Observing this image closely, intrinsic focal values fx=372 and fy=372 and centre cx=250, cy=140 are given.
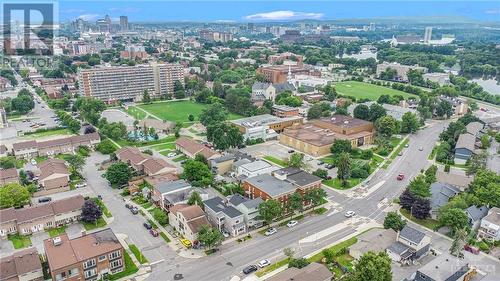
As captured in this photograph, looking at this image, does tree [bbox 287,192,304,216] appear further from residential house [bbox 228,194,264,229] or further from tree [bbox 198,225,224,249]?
tree [bbox 198,225,224,249]

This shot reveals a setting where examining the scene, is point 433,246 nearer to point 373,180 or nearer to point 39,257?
point 373,180

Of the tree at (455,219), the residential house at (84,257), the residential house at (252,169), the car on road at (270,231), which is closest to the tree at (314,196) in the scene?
the car on road at (270,231)

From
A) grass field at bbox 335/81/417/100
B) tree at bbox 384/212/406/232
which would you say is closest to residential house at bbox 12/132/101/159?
tree at bbox 384/212/406/232

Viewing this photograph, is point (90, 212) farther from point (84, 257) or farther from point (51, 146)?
point (51, 146)

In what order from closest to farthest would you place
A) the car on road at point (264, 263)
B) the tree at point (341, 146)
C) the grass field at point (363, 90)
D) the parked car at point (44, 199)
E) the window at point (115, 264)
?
the window at point (115, 264) → the car on road at point (264, 263) → the parked car at point (44, 199) → the tree at point (341, 146) → the grass field at point (363, 90)

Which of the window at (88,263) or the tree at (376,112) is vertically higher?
the tree at (376,112)

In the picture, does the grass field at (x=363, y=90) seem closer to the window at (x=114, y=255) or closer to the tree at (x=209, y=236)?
the tree at (x=209, y=236)

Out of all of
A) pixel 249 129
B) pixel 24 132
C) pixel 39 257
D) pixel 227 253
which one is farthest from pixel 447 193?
pixel 24 132
